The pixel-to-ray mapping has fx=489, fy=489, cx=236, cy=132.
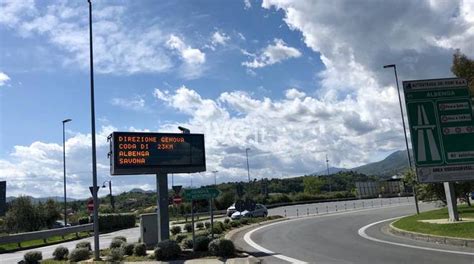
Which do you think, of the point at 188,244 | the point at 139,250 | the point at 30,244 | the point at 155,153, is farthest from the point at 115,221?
the point at 139,250

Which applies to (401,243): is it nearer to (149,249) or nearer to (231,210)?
(149,249)

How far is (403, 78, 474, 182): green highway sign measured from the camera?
69.2 ft

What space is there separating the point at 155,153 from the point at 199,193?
3.32 m

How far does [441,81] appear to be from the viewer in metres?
22.2

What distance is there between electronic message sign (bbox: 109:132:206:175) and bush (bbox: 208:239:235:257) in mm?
4862

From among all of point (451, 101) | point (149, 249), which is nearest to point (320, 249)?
point (149, 249)

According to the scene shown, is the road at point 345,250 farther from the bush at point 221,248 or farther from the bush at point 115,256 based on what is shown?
the bush at point 115,256

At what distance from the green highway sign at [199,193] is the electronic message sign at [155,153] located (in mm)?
2857

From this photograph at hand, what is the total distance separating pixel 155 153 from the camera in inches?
779

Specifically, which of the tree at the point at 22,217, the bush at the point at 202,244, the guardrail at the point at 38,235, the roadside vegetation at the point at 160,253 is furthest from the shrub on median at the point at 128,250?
the tree at the point at 22,217

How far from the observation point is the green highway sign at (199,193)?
17.3m

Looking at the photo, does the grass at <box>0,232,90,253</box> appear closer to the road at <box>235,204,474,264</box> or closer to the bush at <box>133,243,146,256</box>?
the bush at <box>133,243,146,256</box>

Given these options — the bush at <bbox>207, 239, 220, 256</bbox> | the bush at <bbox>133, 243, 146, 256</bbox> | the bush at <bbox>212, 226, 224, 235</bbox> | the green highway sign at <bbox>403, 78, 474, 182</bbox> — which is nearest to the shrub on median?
the bush at <bbox>133, 243, 146, 256</bbox>

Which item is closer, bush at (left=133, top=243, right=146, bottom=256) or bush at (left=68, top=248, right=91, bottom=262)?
bush at (left=68, top=248, right=91, bottom=262)
